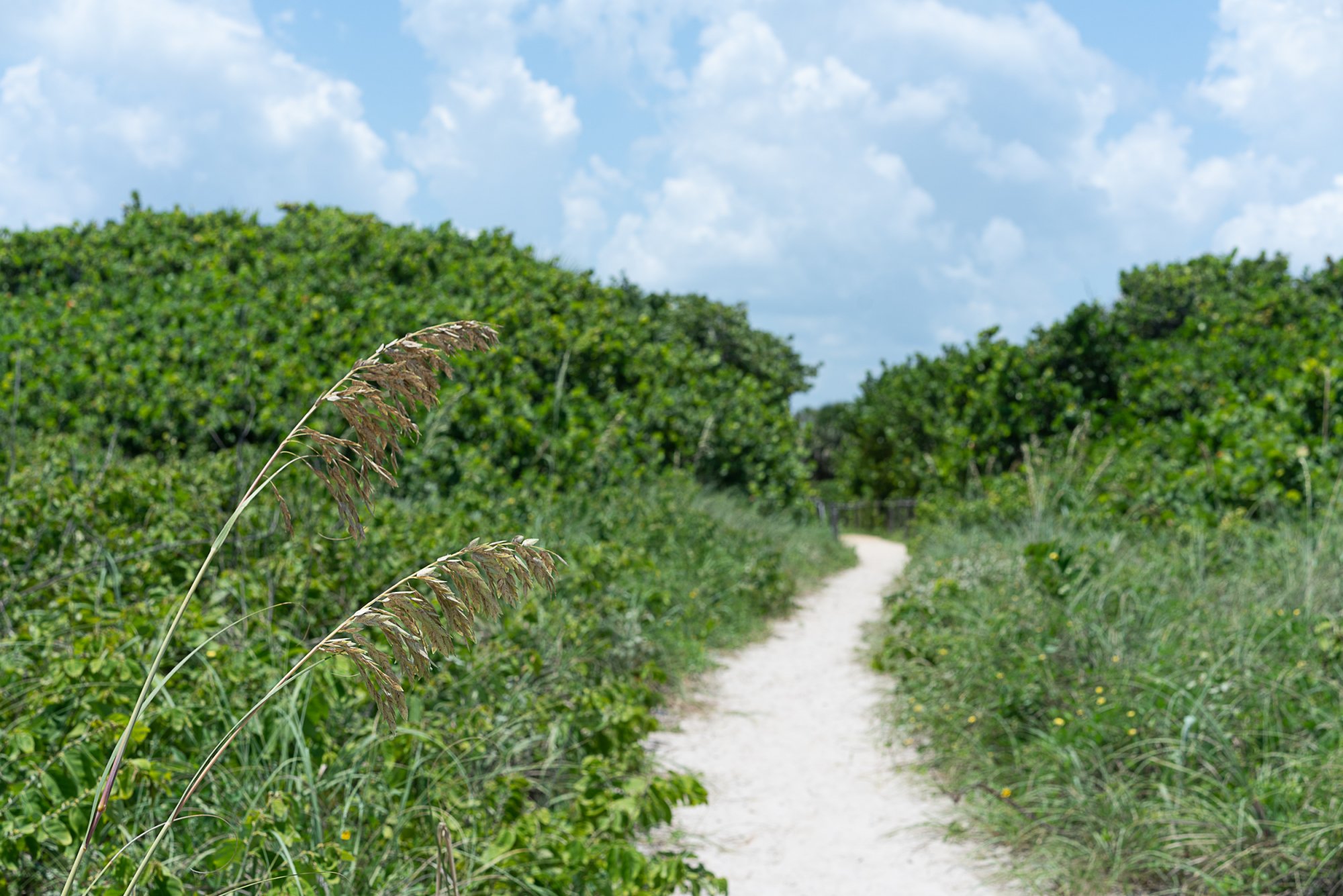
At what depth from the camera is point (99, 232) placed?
38.2 feet

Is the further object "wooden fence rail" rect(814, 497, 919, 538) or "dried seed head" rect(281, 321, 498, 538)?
"wooden fence rail" rect(814, 497, 919, 538)

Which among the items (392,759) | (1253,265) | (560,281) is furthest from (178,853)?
(1253,265)

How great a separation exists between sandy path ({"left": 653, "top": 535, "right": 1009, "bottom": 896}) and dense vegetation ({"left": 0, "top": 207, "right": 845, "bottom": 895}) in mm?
325

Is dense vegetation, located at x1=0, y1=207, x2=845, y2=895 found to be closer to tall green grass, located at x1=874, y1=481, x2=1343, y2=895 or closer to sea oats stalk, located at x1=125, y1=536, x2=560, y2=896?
sea oats stalk, located at x1=125, y1=536, x2=560, y2=896

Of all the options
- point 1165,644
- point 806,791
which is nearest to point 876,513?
point 806,791

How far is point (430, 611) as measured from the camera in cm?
100

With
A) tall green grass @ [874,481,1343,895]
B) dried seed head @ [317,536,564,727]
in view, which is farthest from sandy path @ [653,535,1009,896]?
dried seed head @ [317,536,564,727]

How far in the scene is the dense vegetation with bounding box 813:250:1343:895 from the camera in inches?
120

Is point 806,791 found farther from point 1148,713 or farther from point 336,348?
point 336,348

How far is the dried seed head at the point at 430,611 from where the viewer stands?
974 mm

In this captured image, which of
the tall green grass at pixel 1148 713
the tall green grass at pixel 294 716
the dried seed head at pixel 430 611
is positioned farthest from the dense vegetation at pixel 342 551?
the tall green grass at pixel 1148 713

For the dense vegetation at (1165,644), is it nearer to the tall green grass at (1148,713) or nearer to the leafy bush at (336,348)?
the tall green grass at (1148,713)

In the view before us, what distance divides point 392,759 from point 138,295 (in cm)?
919

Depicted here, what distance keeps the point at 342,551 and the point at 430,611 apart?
3140 millimetres
